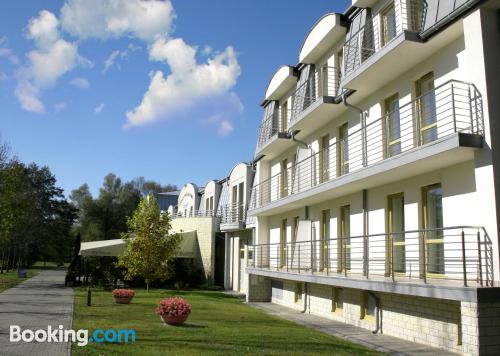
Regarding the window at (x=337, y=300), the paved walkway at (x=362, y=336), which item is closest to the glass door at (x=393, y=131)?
the paved walkway at (x=362, y=336)

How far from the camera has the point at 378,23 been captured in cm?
1435

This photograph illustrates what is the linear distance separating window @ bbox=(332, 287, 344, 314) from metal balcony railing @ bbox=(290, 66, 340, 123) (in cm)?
665

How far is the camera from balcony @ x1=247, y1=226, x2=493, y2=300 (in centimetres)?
963

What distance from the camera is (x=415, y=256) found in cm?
1217

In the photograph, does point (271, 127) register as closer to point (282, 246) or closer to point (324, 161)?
point (282, 246)

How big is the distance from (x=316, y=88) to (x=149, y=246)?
13434mm

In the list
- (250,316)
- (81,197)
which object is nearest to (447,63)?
(250,316)

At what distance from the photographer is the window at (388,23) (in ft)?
45.5

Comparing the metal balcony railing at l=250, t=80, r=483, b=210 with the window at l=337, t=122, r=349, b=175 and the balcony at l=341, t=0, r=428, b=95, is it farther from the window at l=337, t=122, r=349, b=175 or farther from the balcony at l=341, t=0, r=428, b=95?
the balcony at l=341, t=0, r=428, b=95

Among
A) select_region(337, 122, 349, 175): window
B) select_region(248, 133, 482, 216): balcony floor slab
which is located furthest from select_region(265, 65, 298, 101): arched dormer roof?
select_region(248, 133, 482, 216): balcony floor slab

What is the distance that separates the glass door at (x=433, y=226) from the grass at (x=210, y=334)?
2.68 metres

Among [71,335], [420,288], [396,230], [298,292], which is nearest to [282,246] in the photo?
[298,292]

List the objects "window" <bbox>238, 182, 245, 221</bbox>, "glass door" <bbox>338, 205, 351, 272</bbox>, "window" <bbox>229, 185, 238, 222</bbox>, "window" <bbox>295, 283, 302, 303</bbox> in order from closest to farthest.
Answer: "glass door" <bbox>338, 205, 351, 272</bbox>, "window" <bbox>295, 283, 302, 303</bbox>, "window" <bbox>238, 182, 245, 221</bbox>, "window" <bbox>229, 185, 238, 222</bbox>

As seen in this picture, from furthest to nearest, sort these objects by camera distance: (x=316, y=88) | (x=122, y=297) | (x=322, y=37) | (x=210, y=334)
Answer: (x=122, y=297), (x=316, y=88), (x=322, y=37), (x=210, y=334)
